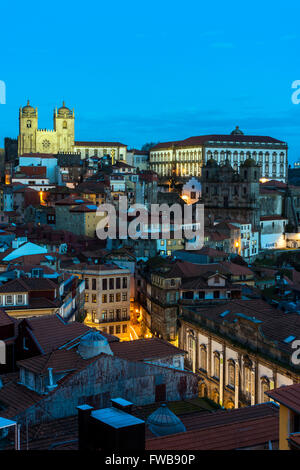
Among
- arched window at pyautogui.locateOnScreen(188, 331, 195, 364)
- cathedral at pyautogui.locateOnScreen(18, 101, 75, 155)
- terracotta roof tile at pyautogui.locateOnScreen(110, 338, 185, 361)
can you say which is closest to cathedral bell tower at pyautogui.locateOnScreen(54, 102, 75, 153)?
cathedral at pyautogui.locateOnScreen(18, 101, 75, 155)

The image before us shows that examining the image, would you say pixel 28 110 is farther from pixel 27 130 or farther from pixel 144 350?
pixel 144 350

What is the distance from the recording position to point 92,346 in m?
22.8

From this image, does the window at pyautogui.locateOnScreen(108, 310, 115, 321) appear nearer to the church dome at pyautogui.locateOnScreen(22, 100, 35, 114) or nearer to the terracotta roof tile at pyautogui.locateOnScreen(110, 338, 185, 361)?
the terracotta roof tile at pyautogui.locateOnScreen(110, 338, 185, 361)

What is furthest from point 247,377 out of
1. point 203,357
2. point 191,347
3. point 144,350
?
point 144,350

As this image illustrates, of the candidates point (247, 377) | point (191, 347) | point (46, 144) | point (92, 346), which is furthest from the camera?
point (46, 144)

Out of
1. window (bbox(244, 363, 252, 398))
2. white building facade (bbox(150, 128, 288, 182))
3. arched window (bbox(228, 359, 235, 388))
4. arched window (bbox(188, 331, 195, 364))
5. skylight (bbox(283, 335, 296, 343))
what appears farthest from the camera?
white building facade (bbox(150, 128, 288, 182))

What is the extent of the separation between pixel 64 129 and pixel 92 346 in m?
123

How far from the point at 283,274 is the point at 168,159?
306ft

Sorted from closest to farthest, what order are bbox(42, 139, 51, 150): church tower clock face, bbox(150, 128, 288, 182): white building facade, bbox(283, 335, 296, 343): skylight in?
bbox(283, 335, 296, 343): skylight → bbox(42, 139, 51, 150): church tower clock face → bbox(150, 128, 288, 182): white building facade

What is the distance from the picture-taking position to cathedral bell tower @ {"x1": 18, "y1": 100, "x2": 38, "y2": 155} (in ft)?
457

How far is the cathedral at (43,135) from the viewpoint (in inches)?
5492

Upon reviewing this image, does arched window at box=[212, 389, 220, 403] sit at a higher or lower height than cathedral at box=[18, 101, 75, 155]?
lower

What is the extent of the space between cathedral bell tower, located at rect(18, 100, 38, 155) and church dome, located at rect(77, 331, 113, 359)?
12039 centimetres

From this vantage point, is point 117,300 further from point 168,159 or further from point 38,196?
point 168,159
